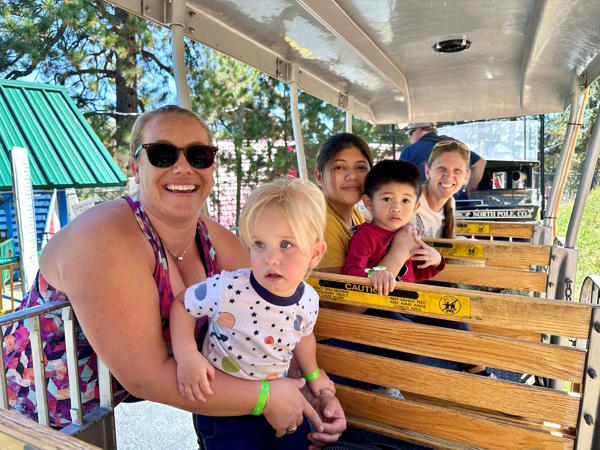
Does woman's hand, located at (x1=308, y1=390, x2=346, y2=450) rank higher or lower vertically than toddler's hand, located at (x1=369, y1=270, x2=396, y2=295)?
lower

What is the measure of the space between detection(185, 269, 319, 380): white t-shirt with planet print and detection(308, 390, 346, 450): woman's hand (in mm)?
213

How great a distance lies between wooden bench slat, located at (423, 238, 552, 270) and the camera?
7.26 feet

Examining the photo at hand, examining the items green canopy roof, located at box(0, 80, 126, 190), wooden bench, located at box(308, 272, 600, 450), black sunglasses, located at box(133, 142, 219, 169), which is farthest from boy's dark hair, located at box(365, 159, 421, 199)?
green canopy roof, located at box(0, 80, 126, 190)

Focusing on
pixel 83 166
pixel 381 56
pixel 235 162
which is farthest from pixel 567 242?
pixel 235 162

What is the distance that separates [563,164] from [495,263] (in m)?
1.42

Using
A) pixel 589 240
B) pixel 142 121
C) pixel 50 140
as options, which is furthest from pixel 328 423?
pixel 589 240

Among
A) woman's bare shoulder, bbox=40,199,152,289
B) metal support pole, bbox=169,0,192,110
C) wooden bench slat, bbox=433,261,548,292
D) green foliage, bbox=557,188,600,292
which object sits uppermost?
metal support pole, bbox=169,0,192,110

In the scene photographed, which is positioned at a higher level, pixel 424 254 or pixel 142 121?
pixel 142 121

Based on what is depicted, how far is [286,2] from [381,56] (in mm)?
1153

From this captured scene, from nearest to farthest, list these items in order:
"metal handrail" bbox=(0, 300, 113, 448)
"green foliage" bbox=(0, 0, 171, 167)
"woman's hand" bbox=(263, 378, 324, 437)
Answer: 1. "metal handrail" bbox=(0, 300, 113, 448)
2. "woman's hand" bbox=(263, 378, 324, 437)
3. "green foliage" bbox=(0, 0, 171, 167)

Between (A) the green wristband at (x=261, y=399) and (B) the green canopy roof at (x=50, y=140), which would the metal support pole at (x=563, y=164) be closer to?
(A) the green wristband at (x=261, y=399)

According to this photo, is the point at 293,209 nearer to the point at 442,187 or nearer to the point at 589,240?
the point at 442,187

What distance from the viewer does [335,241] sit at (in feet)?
6.57

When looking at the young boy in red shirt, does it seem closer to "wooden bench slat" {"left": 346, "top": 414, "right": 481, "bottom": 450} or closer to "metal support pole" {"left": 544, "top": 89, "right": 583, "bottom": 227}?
"wooden bench slat" {"left": 346, "top": 414, "right": 481, "bottom": 450}
